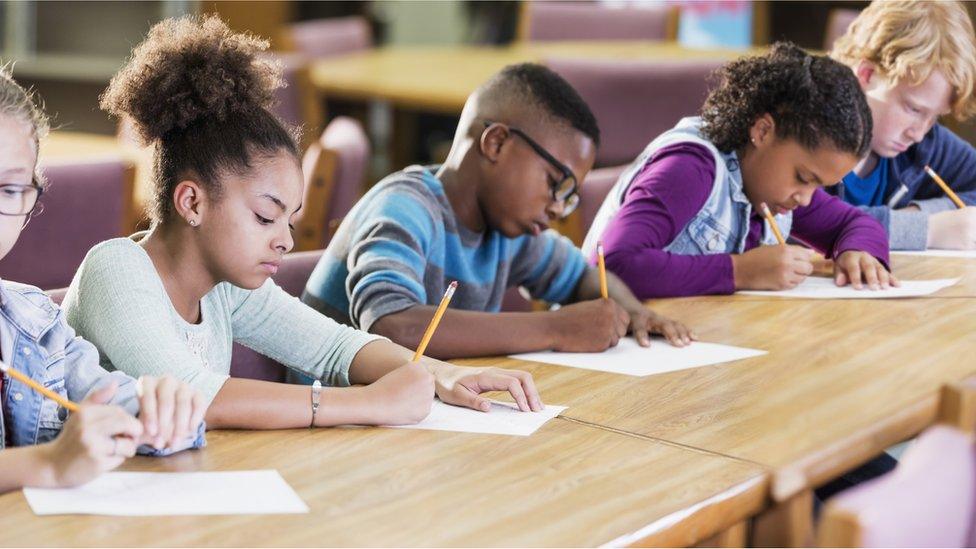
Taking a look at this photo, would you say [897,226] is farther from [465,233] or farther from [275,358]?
[275,358]

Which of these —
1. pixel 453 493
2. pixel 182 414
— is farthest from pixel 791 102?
pixel 182 414

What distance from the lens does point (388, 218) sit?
199 cm

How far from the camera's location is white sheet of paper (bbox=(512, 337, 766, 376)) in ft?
5.79

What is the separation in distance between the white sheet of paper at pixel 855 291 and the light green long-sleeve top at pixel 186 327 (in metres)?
0.89

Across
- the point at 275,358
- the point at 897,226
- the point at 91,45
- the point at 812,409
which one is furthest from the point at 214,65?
the point at 91,45

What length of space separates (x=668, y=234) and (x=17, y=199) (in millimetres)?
1280

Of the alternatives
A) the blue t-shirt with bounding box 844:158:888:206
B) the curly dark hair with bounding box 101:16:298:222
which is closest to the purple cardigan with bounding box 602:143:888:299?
the blue t-shirt with bounding box 844:158:888:206

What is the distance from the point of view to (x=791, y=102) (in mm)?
2338

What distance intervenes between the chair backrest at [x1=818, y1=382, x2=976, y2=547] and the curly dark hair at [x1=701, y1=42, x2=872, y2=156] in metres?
1.19

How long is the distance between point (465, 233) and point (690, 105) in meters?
1.99

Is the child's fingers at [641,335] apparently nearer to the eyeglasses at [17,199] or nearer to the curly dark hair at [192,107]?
the curly dark hair at [192,107]

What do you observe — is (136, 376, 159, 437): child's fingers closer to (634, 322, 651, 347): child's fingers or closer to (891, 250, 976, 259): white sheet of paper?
(634, 322, 651, 347): child's fingers

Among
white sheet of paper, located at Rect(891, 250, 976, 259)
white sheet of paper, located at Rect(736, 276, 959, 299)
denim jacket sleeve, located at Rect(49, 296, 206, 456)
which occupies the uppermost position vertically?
denim jacket sleeve, located at Rect(49, 296, 206, 456)

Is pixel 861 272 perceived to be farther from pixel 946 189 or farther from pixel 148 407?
pixel 148 407
